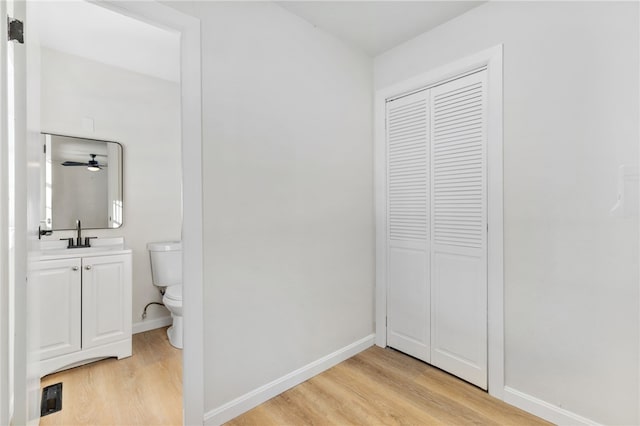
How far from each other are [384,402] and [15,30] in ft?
7.66

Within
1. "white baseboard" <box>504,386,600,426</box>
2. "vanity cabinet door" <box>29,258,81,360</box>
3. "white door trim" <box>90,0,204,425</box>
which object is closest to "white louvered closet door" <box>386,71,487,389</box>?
"white baseboard" <box>504,386,600,426</box>

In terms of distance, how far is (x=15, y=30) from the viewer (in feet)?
3.24

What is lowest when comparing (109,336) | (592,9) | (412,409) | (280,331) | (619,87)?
(412,409)

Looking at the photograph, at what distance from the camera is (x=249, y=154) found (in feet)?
5.76

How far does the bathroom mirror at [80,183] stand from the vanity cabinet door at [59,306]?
491 mm

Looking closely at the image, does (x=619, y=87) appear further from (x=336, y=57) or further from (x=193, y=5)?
(x=193, y=5)

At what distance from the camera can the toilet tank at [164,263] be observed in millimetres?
2768

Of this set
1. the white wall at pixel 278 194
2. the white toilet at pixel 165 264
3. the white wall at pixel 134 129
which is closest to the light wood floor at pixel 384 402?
the white wall at pixel 278 194

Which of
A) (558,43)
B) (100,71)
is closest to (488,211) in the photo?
(558,43)

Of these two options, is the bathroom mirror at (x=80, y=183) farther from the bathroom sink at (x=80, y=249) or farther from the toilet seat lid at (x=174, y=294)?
the toilet seat lid at (x=174, y=294)

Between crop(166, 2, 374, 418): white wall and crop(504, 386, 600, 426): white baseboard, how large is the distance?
3.43ft

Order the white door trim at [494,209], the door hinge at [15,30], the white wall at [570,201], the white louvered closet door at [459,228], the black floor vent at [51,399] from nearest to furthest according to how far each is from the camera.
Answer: the door hinge at [15,30]
the white wall at [570,201]
the black floor vent at [51,399]
the white door trim at [494,209]
the white louvered closet door at [459,228]

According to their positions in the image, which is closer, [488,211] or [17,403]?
[17,403]

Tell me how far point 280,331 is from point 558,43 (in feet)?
7.40
